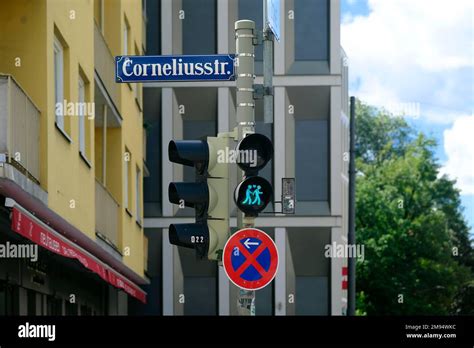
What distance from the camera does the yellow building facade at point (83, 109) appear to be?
14.7 meters

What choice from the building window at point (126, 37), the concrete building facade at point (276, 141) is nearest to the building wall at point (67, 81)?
the building window at point (126, 37)

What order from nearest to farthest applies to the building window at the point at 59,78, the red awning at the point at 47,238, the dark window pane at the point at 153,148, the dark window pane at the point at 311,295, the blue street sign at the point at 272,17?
1. the blue street sign at the point at 272,17
2. the red awning at the point at 47,238
3. the building window at the point at 59,78
4. the dark window pane at the point at 153,148
5. the dark window pane at the point at 311,295

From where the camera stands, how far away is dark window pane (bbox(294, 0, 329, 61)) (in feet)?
127

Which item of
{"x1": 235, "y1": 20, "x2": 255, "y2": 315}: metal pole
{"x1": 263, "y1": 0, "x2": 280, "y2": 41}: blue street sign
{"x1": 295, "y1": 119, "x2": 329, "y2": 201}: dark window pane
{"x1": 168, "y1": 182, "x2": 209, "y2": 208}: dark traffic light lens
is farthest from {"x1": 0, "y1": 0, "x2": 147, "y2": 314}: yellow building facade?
{"x1": 295, "y1": 119, "x2": 329, "y2": 201}: dark window pane

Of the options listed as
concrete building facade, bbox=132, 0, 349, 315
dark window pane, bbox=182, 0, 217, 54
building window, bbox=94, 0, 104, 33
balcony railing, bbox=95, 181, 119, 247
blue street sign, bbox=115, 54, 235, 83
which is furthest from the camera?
dark window pane, bbox=182, 0, 217, 54

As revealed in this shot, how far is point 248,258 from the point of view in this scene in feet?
33.7

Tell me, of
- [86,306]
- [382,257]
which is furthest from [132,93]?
[382,257]

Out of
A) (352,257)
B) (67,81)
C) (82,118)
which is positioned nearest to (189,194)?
(67,81)

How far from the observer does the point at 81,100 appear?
1953 centimetres

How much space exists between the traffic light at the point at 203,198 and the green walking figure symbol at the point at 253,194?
595 mm

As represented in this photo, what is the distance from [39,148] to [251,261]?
532 centimetres

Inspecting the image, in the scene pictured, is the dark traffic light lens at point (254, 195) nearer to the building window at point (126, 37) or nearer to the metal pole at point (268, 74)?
the metal pole at point (268, 74)

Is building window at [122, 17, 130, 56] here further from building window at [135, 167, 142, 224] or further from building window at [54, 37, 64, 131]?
building window at [54, 37, 64, 131]

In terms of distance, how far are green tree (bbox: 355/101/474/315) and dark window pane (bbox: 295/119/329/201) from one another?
7.33 meters
